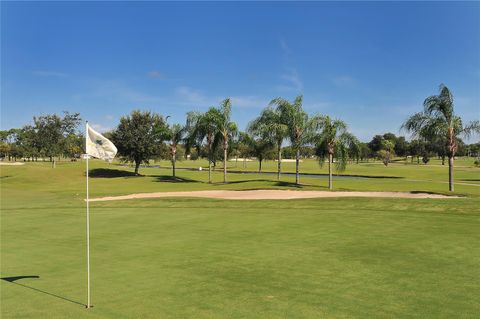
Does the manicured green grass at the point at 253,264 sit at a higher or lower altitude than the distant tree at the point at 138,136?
lower

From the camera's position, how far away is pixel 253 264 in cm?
1166

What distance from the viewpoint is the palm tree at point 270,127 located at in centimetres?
4588

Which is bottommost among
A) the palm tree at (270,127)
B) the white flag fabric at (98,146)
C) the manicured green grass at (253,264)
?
the manicured green grass at (253,264)

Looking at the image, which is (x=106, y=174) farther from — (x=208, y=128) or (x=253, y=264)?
(x=253, y=264)

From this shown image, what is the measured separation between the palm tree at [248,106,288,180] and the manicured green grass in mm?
23799

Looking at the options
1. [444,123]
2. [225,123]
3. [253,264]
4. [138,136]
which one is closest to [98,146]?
[253,264]

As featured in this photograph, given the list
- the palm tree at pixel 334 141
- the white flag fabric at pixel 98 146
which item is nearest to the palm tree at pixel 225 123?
the palm tree at pixel 334 141

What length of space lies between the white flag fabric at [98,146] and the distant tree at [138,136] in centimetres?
5843

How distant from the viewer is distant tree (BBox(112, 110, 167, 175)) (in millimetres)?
69062

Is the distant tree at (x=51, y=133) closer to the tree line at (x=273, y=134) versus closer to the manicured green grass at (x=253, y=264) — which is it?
the tree line at (x=273, y=134)

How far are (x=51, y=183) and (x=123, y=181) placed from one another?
36.0ft

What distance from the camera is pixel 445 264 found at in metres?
10.8

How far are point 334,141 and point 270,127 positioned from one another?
781 centimetres

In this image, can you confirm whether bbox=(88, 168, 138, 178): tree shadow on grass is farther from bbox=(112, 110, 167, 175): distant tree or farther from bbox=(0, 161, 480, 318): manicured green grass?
bbox=(0, 161, 480, 318): manicured green grass
